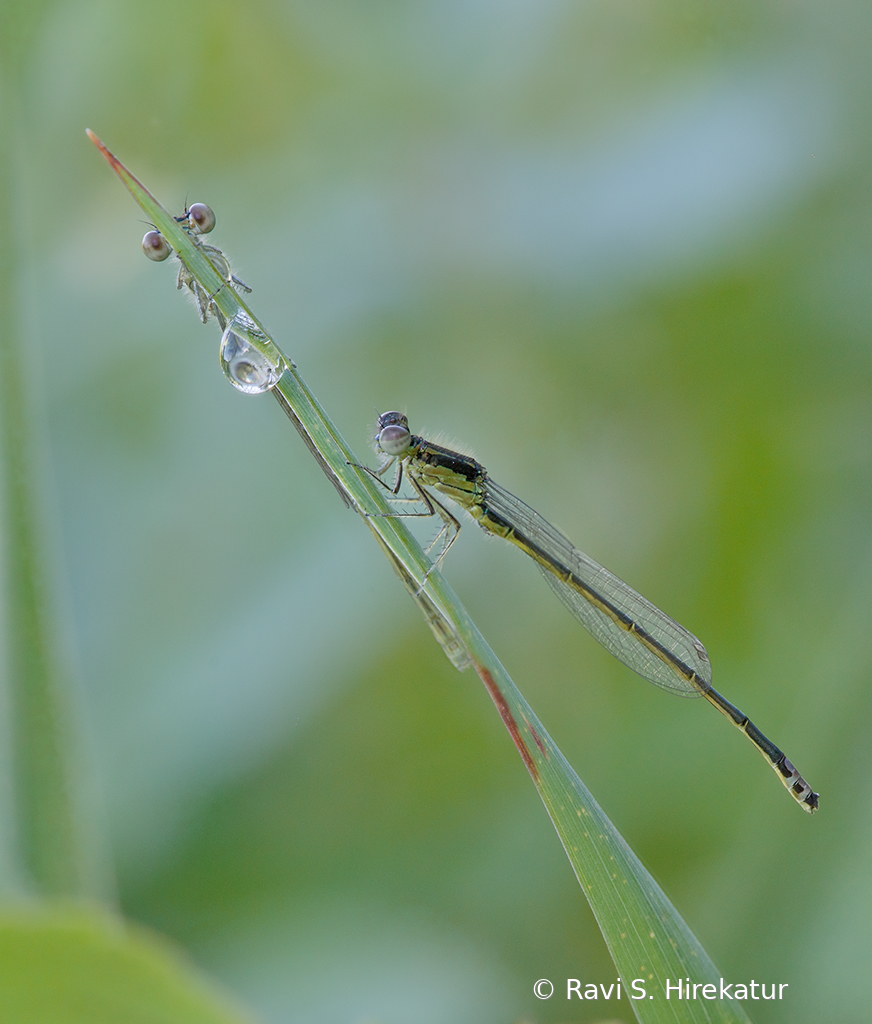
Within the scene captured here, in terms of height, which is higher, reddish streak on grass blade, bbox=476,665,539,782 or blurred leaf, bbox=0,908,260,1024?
reddish streak on grass blade, bbox=476,665,539,782

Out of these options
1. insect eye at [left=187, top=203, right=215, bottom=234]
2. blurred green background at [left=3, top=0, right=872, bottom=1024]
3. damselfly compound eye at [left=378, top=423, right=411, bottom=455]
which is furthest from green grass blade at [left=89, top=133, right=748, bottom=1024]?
blurred green background at [left=3, top=0, right=872, bottom=1024]

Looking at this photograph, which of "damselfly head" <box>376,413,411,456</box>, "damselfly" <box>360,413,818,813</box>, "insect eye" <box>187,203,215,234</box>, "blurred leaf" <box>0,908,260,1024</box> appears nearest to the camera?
"blurred leaf" <box>0,908,260,1024</box>

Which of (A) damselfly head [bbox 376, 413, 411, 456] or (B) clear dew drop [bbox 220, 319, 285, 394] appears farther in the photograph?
(A) damselfly head [bbox 376, 413, 411, 456]

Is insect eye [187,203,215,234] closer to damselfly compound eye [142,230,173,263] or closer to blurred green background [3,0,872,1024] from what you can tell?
damselfly compound eye [142,230,173,263]

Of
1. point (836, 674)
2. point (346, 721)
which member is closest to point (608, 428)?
point (836, 674)

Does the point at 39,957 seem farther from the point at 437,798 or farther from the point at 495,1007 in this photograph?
the point at 437,798

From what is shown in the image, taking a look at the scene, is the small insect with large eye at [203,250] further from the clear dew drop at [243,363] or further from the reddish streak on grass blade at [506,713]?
the reddish streak on grass blade at [506,713]
